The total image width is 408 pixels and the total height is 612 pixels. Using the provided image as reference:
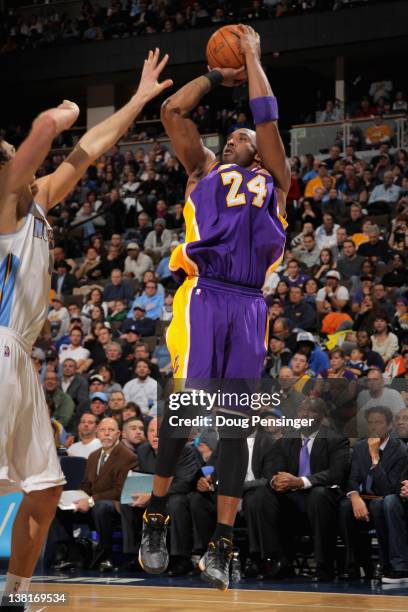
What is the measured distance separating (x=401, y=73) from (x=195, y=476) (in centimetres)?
1973

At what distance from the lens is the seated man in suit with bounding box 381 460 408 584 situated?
8477 mm

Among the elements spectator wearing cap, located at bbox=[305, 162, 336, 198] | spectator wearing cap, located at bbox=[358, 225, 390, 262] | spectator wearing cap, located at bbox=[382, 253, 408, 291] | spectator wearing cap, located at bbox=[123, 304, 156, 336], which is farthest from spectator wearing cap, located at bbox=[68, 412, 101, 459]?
spectator wearing cap, located at bbox=[305, 162, 336, 198]

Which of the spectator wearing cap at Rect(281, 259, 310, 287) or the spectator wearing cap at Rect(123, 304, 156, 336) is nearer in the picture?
the spectator wearing cap at Rect(281, 259, 310, 287)

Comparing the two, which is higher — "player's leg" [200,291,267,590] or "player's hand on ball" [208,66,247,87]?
"player's hand on ball" [208,66,247,87]

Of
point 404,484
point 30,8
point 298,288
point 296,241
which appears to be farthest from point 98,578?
point 30,8

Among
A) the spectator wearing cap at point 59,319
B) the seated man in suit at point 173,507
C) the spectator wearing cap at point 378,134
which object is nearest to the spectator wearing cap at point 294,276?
the spectator wearing cap at point 59,319

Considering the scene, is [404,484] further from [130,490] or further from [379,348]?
[379,348]

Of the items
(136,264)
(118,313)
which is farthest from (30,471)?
(136,264)

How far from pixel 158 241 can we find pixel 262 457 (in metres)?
9.39

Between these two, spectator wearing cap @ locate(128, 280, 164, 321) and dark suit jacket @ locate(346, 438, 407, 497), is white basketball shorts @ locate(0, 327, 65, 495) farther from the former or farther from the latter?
spectator wearing cap @ locate(128, 280, 164, 321)

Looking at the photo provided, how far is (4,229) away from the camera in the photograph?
4574 millimetres

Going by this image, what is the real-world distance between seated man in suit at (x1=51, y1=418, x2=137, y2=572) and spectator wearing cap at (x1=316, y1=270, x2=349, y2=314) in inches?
178

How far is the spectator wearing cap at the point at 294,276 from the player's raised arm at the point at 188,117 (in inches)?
339

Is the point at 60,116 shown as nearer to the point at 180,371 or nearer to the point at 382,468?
the point at 180,371
